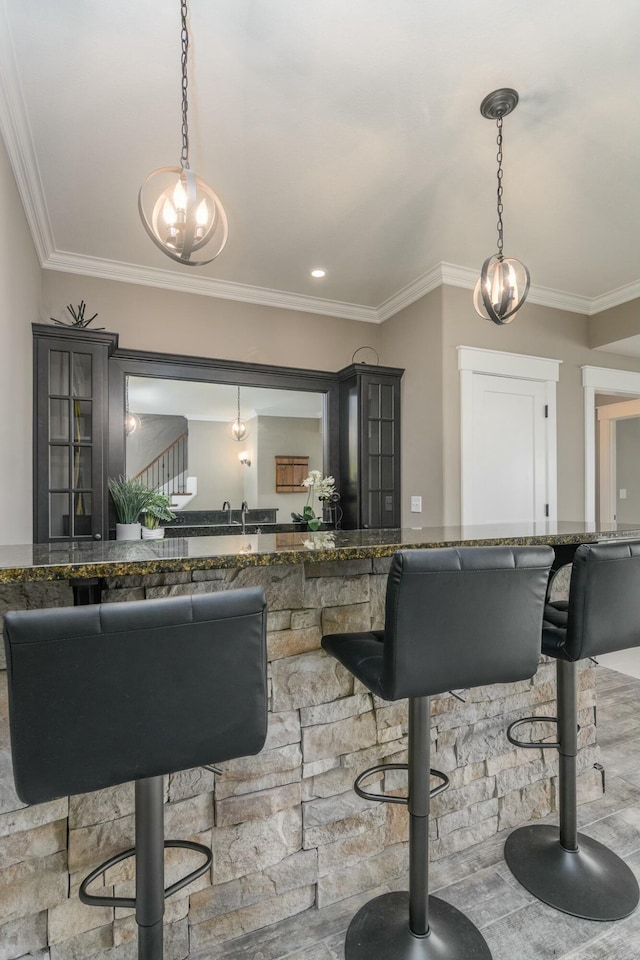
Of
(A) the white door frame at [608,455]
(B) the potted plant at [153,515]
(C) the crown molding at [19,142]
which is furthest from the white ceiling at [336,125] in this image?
(A) the white door frame at [608,455]

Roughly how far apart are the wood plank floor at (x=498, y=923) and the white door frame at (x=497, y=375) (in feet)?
7.10

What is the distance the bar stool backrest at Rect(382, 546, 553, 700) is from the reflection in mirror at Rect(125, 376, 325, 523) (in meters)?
2.99

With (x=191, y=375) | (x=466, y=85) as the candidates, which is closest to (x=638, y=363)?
(x=466, y=85)

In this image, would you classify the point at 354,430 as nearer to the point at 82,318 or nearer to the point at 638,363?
the point at 82,318

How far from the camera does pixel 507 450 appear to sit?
153 inches

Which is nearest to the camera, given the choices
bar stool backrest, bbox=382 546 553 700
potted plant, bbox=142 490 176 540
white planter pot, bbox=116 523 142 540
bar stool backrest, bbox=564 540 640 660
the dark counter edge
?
the dark counter edge

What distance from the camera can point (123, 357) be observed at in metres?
3.58

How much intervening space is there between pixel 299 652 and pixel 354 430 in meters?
2.79

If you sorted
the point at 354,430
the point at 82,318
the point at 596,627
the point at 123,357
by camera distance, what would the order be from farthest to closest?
1. the point at 354,430
2. the point at 123,357
3. the point at 82,318
4. the point at 596,627

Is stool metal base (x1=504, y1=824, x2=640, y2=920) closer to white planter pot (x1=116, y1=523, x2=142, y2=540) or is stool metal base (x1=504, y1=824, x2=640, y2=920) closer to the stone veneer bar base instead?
the stone veneer bar base

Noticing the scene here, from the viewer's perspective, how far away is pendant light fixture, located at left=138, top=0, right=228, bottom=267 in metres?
1.63

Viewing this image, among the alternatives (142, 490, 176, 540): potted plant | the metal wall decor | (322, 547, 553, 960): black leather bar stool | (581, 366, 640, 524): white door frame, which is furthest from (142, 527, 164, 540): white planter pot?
(581, 366, 640, 524): white door frame

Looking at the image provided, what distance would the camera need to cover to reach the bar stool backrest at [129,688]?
0.83 m

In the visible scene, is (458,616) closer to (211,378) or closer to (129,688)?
(129,688)
